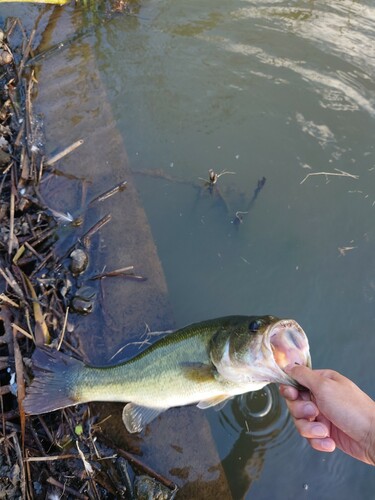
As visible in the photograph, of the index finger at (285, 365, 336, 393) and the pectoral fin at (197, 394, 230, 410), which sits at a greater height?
the index finger at (285, 365, 336, 393)

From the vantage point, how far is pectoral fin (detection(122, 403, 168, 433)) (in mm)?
3602

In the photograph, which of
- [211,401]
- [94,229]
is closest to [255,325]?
[211,401]

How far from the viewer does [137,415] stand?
362 centimetres

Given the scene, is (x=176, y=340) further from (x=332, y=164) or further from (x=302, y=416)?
(x=332, y=164)

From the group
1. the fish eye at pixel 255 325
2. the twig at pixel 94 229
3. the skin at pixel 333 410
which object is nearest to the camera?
the skin at pixel 333 410

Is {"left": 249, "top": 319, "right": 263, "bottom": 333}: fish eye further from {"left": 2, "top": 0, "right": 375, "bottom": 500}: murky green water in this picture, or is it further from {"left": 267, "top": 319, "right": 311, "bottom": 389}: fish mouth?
{"left": 2, "top": 0, "right": 375, "bottom": 500}: murky green water

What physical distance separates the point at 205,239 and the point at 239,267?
0.50 m

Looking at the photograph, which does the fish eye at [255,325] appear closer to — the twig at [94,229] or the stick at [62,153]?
the twig at [94,229]

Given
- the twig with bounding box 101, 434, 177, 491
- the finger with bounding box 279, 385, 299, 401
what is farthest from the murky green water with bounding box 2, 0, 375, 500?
the finger with bounding box 279, 385, 299, 401

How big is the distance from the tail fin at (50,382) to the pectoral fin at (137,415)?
43cm

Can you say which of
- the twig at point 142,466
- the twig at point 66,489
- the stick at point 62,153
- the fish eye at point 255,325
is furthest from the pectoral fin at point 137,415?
the stick at point 62,153

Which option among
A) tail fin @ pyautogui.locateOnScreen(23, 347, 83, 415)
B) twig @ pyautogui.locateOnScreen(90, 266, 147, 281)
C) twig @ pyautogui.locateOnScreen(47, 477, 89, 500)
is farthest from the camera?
twig @ pyautogui.locateOnScreen(90, 266, 147, 281)

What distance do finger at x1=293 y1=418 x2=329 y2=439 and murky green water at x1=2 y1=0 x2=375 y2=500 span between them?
119cm

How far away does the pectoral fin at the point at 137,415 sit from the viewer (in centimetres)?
360
